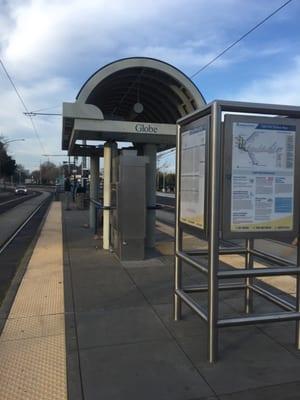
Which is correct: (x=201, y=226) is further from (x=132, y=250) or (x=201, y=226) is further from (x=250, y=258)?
(x=132, y=250)

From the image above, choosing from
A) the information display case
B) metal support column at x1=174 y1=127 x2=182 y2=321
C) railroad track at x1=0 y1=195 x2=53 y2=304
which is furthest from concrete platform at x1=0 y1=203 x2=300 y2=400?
the information display case

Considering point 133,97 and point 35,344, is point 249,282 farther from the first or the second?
point 133,97

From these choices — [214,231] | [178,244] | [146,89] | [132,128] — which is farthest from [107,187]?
[214,231]

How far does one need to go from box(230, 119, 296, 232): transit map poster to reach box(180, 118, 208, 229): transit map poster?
0.34m

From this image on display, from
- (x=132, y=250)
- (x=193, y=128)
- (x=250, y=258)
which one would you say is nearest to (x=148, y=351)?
(x=250, y=258)

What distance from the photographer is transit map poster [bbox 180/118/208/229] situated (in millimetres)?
4578

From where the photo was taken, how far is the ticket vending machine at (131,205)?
9.24 metres

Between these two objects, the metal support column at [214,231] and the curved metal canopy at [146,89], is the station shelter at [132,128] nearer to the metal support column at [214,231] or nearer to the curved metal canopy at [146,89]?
the curved metal canopy at [146,89]

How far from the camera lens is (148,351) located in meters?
4.46

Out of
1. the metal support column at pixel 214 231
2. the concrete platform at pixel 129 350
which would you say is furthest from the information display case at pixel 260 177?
the concrete platform at pixel 129 350

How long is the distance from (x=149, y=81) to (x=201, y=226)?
691 centimetres

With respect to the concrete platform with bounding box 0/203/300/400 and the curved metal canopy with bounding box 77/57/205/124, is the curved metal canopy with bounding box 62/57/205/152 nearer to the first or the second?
the curved metal canopy with bounding box 77/57/205/124

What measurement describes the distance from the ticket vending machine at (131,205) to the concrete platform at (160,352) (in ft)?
7.35

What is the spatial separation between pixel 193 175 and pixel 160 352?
1.72 meters
